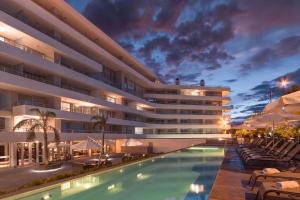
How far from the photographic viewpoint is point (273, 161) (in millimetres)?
12461

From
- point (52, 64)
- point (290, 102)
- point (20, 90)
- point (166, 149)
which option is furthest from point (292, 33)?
point (290, 102)

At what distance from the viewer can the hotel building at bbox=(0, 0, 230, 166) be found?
2512 centimetres

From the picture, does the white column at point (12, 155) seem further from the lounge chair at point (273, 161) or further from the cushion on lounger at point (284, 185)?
the cushion on lounger at point (284, 185)

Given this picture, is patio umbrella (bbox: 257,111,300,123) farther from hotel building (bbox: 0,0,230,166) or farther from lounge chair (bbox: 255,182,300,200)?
hotel building (bbox: 0,0,230,166)

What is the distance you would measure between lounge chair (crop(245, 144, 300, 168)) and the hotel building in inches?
661

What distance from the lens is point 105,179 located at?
59.8 feet

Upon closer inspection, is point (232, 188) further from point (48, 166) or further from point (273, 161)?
point (48, 166)

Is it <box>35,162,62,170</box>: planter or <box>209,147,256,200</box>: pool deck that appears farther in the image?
<box>35,162,62,170</box>: planter

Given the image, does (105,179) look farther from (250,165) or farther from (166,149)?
(166,149)

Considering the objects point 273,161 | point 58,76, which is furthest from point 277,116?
point 58,76

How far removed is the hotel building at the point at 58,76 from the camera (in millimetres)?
25125

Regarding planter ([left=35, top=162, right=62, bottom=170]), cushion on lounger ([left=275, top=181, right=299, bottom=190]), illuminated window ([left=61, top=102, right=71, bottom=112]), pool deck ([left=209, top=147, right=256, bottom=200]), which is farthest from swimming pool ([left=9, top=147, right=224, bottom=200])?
illuminated window ([left=61, top=102, right=71, bottom=112])

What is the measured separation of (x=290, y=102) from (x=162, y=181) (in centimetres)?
904

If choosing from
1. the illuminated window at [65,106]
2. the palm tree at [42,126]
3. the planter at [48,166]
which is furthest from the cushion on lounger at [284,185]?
the illuminated window at [65,106]
